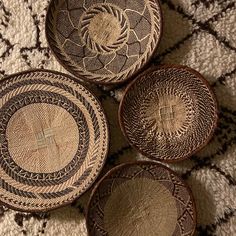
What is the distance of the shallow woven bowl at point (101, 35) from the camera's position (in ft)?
3.49

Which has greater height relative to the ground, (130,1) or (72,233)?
(130,1)

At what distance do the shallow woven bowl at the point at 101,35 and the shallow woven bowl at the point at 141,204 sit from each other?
22cm

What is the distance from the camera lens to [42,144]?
42.3 inches

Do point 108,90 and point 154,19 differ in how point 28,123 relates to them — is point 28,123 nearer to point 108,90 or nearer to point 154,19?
point 108,90

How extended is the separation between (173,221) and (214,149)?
0.19m

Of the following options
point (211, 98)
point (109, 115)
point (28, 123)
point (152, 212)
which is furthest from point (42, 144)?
point (211, 98)

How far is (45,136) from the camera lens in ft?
3.53

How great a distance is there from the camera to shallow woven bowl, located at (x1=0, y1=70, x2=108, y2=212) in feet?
3.49

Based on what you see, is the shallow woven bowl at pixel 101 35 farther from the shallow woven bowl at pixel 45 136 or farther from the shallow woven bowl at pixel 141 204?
the shallow woven bowl at pixel 141 204

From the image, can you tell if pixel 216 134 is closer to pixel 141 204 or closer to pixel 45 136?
pixel 141 204

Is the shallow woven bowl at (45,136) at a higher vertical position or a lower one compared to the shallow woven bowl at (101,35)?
lower

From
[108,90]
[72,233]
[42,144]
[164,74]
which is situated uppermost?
[164,74]

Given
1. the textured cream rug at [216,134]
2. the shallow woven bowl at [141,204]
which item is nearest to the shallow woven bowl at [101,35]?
the textured cream rug at [216,134]

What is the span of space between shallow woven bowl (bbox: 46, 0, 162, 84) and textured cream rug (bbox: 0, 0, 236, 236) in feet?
0.16
